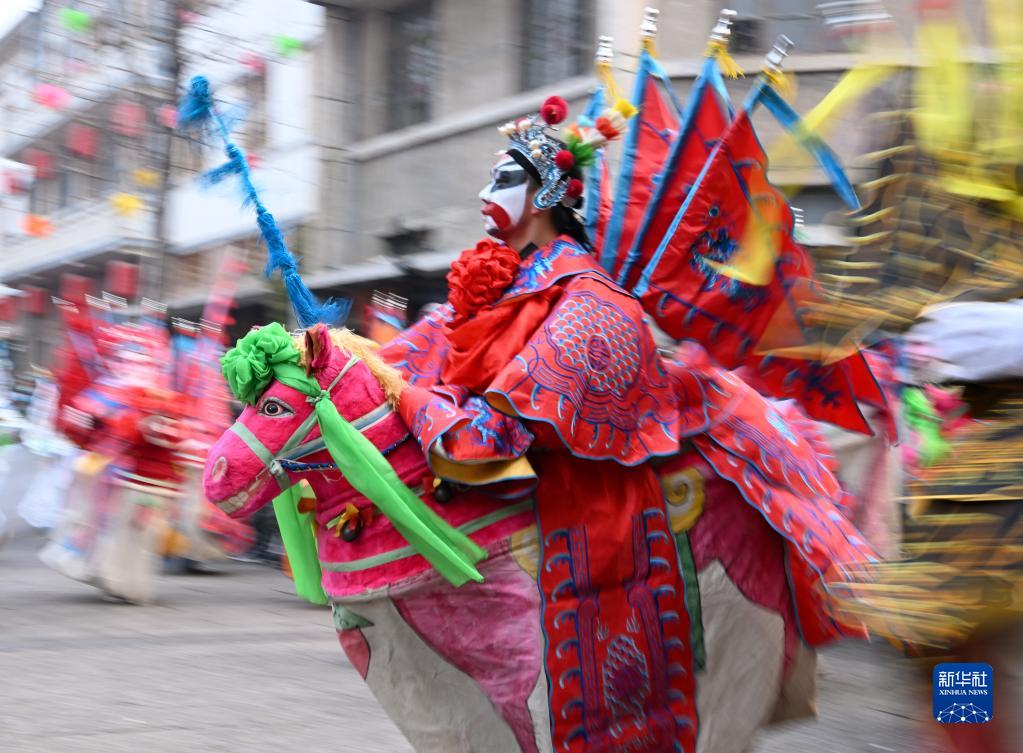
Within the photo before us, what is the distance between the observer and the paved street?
16.4 ft

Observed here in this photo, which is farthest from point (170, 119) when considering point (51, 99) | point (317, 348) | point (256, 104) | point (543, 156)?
point (317, 348)

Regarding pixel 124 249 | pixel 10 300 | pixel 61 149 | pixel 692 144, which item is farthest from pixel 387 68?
pixel 692 144

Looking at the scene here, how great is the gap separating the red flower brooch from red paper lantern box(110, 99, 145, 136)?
382 inches

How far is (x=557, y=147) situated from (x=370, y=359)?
2.76 feet

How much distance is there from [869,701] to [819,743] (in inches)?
34.8

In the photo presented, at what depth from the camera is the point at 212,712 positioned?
17.9ft

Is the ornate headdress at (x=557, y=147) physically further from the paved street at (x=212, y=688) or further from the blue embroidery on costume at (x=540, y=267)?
the paved street at (x=212, y=688)

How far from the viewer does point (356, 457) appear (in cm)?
334

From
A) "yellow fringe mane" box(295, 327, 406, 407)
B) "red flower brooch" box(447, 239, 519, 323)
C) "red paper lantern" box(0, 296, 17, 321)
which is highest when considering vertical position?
"red flower brooch" box(447, 239, 519, 323)

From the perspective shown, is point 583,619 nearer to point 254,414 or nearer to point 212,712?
point 254,414

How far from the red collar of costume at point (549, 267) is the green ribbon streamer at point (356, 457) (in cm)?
60

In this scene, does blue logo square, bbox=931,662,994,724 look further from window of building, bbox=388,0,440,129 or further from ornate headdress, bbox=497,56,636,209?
window of building, bbox=388,0,440,129

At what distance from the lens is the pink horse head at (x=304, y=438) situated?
3.42m

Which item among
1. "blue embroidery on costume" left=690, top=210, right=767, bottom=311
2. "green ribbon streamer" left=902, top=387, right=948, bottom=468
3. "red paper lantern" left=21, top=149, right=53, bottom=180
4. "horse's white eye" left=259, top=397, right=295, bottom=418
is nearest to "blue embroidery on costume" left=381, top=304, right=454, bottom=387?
"horse's white eye" left=259, top=397, right=295, bottom=418
